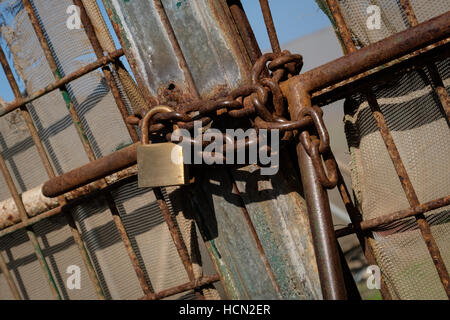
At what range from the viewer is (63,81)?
4.04 feet

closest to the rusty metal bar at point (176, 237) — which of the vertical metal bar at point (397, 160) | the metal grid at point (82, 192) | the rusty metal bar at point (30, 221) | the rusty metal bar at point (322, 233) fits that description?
the metal grid at point (82, 192)

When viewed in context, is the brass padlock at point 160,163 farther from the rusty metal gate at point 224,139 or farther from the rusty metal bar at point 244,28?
the rusty metal bar at point 244,28

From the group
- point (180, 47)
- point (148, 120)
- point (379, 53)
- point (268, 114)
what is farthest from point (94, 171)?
point (379, 53)

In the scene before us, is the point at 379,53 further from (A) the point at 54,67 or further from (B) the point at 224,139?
(A) the point at 54,67

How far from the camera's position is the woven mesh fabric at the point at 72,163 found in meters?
1.27

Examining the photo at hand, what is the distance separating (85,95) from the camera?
50.3 inches

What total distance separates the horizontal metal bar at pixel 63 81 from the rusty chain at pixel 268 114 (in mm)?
427

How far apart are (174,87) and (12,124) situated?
2.87ft

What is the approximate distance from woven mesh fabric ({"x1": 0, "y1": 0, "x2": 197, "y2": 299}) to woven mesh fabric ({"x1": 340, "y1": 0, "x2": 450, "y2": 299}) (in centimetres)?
66

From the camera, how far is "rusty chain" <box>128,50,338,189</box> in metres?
0.69

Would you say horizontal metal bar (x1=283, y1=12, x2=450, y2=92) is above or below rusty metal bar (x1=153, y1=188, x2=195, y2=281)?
above

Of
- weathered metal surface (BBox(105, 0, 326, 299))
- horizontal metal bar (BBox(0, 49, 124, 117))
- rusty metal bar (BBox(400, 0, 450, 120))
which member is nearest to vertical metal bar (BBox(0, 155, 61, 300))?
horizontal metal bar (BBox(0, 49, 124, 117))

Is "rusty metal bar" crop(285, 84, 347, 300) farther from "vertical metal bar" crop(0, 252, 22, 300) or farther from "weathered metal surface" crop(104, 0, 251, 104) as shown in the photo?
"vertical metal bar" crop(0, 252, 22, 300)

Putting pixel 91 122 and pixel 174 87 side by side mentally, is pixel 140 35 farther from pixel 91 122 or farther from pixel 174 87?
pixel 91 122
